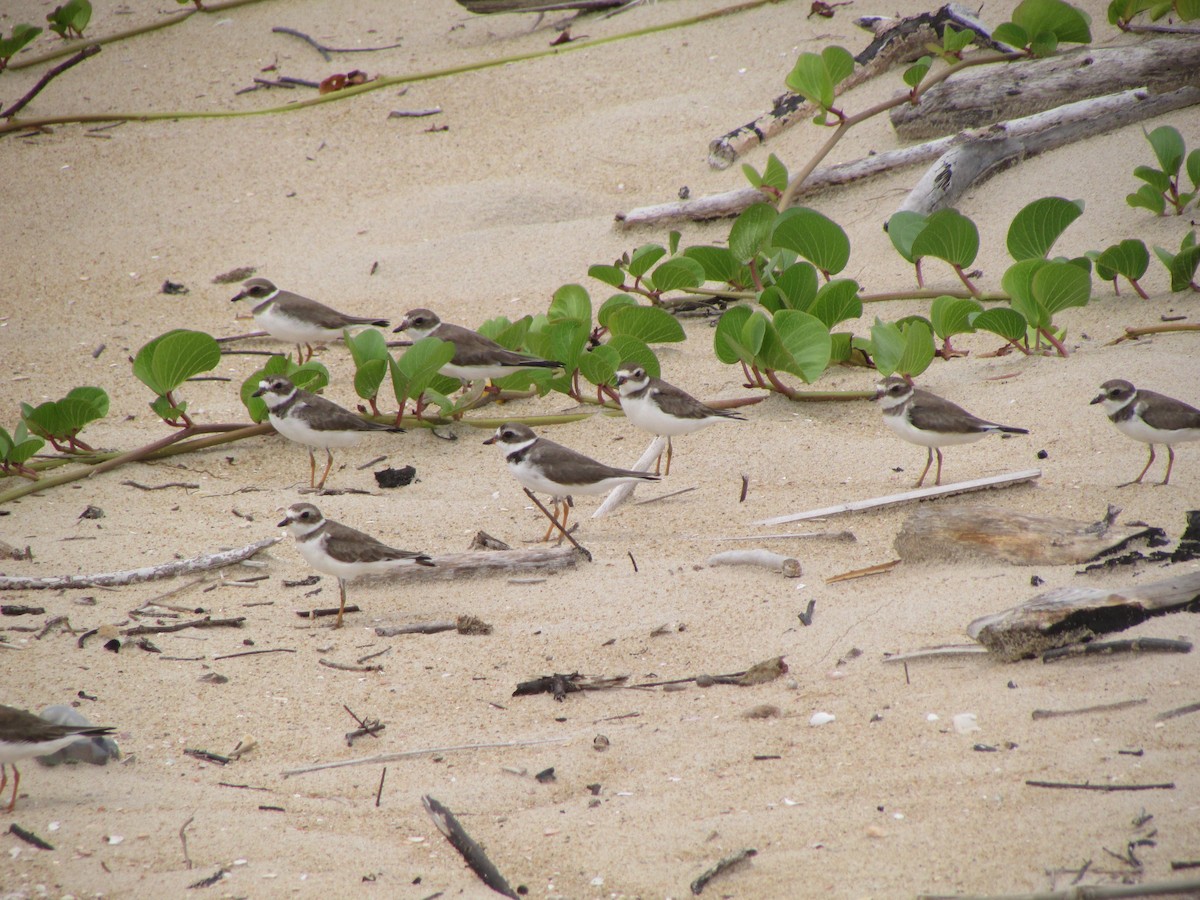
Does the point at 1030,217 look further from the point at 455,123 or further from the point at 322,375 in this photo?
the point at 455,123

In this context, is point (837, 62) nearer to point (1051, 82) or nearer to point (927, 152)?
point (927, 152)

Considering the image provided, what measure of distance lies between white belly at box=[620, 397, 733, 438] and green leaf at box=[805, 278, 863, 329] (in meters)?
1.24

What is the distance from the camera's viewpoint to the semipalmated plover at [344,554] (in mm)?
5367

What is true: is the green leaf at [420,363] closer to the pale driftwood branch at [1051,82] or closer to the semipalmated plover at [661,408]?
the semipalmated plover at [661,408]

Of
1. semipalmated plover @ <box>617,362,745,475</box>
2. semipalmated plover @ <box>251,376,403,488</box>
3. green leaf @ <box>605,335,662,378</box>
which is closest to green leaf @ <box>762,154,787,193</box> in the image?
green leaf @ <box>605,335,662,378</box>

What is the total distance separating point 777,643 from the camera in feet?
15.3

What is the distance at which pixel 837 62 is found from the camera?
906 cm

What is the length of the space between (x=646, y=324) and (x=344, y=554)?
10.0ft

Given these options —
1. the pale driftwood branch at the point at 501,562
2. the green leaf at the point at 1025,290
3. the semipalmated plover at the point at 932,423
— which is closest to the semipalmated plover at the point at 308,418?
the pale driftwood branch at the point at 501,562

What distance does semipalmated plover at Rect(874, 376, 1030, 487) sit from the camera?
6.14 meters

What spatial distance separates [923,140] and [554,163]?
11.7ft

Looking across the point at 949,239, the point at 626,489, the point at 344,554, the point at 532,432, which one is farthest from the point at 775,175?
the point at 344,554

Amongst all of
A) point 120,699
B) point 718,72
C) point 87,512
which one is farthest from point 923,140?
point 120,699

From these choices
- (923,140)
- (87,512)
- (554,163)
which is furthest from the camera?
(554,163)
